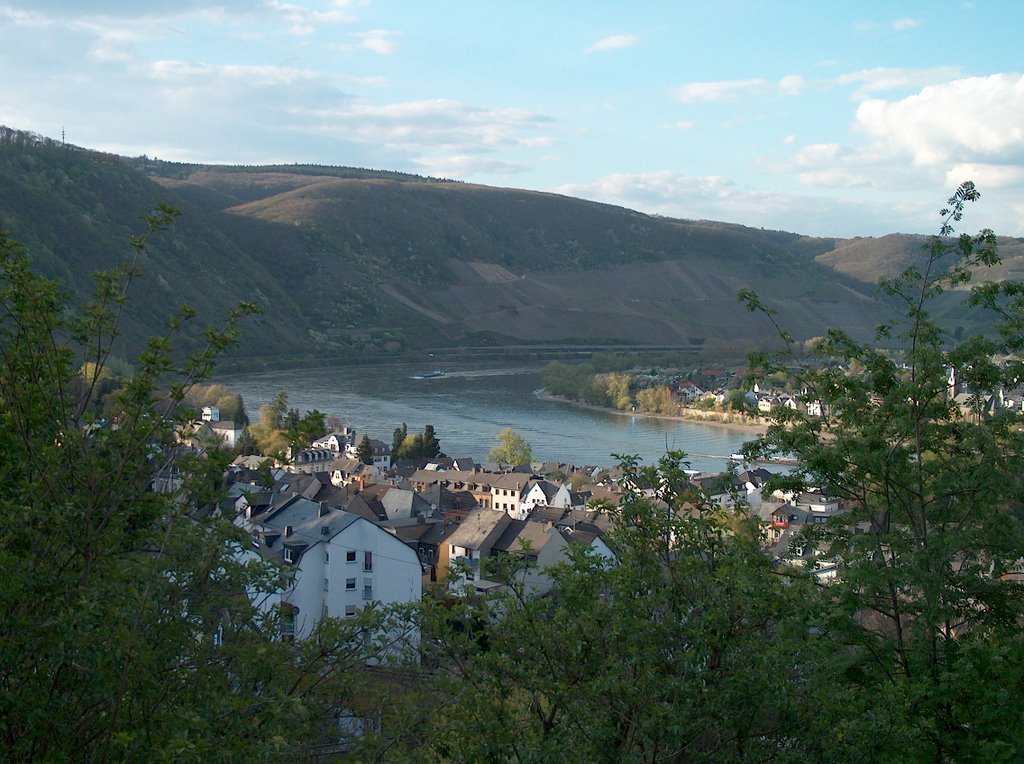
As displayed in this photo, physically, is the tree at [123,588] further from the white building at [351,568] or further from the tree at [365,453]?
the tree at [365,453]

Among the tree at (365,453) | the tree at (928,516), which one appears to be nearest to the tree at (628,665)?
the tree at (928,516)

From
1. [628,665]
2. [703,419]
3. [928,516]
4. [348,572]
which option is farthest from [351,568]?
[703,419]

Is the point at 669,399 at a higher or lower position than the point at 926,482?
lower

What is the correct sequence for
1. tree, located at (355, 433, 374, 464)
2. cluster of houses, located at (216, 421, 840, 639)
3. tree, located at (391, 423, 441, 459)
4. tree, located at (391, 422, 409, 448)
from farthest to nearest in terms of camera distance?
1. tree, located at (391, 422, 409, 448)
2. tree, located at (391, 423, 441, 459)
3. tree, located at (355, 433, 374, 464)
4. cluster of houses, located at (216, 421, 840, 639)

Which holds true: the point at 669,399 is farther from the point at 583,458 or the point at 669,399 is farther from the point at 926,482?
the point at 926,482

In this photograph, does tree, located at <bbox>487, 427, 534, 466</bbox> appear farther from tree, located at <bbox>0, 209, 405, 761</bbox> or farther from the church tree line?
tree, located at <bbox>0, 209, 405, 761</bbox>

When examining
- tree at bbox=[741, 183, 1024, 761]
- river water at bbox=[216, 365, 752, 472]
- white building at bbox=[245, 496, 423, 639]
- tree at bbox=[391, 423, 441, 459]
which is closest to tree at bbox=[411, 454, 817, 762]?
tree at bbox=[741, 183, 1024, 761]

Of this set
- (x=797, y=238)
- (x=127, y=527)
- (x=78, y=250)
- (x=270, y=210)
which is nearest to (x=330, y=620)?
(x=127, y=527)
